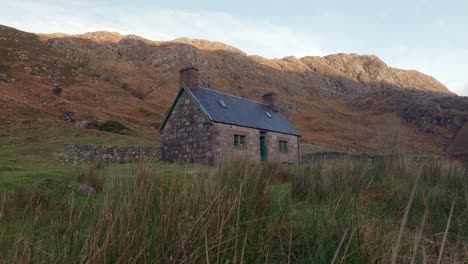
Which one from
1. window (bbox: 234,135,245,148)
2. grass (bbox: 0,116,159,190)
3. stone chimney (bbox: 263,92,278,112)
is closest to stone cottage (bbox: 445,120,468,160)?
stone chimney (bbox: 263,92,278,112)

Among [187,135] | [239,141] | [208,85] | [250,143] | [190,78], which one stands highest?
[208,85]

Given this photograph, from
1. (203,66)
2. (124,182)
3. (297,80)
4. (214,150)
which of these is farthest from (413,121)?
(124,182)

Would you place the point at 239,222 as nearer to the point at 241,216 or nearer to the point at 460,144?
the point at 241,216

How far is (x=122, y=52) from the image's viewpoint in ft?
287

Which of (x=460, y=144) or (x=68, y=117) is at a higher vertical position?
(x=68, y=117)

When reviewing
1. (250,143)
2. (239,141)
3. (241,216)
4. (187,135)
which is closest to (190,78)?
(187,135)

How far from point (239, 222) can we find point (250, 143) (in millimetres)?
17522

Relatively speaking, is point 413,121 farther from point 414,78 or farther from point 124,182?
point 414,78

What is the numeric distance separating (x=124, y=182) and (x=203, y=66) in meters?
83.2

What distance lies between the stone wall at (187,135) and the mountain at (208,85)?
14920mm

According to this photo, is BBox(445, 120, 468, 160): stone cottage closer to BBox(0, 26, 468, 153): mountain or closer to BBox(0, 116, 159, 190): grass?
BBox(0, 26, 468, 153): mountain

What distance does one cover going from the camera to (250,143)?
66.7 feet

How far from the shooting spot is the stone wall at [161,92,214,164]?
1827 cm

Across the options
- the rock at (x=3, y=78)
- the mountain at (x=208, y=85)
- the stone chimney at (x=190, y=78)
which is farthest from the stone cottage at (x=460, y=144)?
the rock at (x=3, y=78)
